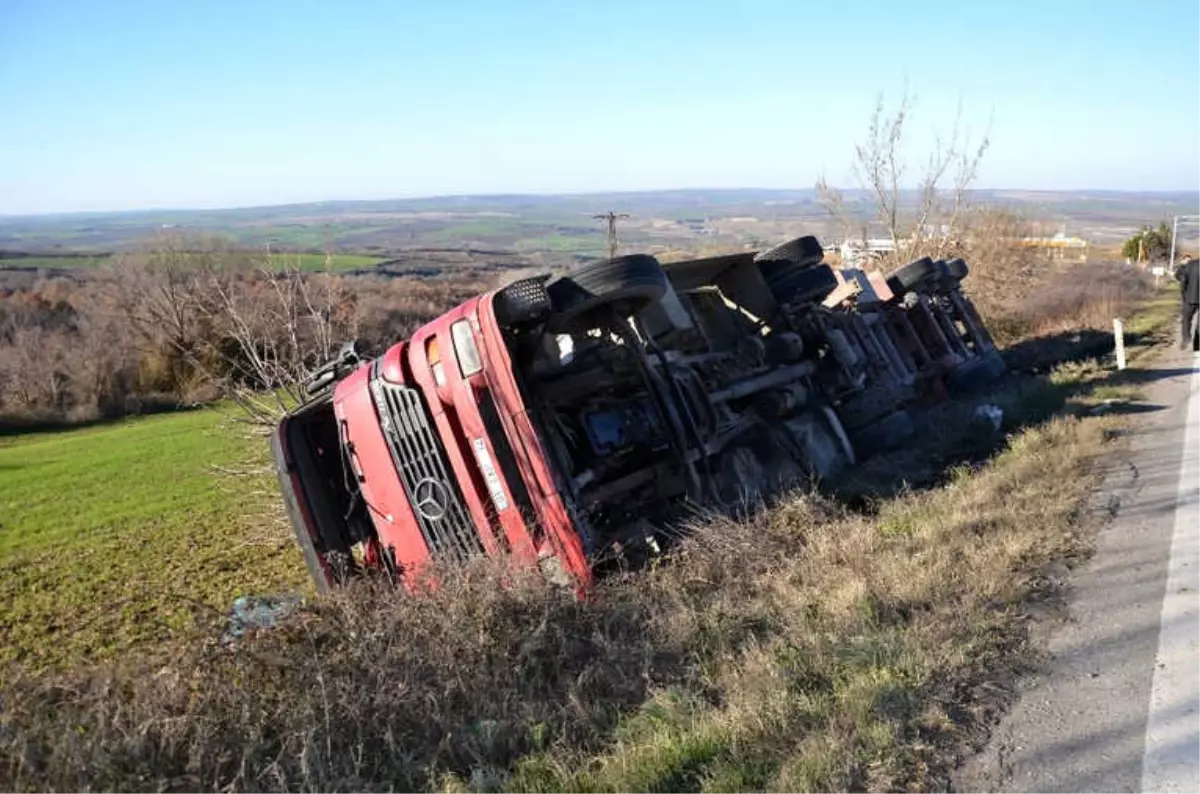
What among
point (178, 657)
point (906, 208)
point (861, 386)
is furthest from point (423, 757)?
point (906, 208)

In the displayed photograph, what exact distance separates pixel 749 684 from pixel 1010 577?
1.64m

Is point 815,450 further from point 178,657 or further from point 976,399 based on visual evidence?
point 178,657

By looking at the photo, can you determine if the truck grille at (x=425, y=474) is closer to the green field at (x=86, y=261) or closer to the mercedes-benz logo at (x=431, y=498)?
the mercedes-benz logo at (x=431, y=498)

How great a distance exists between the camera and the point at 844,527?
18.5ft

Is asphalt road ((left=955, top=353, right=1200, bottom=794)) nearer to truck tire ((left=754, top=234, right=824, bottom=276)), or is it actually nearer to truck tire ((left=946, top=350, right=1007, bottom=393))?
truck tire ((left=754, top=234, right=824, bottom=276))

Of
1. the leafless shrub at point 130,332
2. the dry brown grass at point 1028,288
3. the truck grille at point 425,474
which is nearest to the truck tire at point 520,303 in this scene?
the truck grille at point 425,474

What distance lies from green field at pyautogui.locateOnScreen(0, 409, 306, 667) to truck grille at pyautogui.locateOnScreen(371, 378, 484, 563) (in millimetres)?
1370

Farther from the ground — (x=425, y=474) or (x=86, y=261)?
(x=86, y=261)

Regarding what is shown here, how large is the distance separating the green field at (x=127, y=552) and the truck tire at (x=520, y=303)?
7.31 feet

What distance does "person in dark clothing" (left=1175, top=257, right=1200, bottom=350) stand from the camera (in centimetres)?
1153

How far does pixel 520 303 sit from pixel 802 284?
166 inches

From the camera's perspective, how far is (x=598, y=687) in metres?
3.98

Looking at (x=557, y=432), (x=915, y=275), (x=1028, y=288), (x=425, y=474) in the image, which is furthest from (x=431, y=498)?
(x=1028, y=288)

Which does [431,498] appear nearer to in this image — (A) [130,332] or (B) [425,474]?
(B) [425,474]
